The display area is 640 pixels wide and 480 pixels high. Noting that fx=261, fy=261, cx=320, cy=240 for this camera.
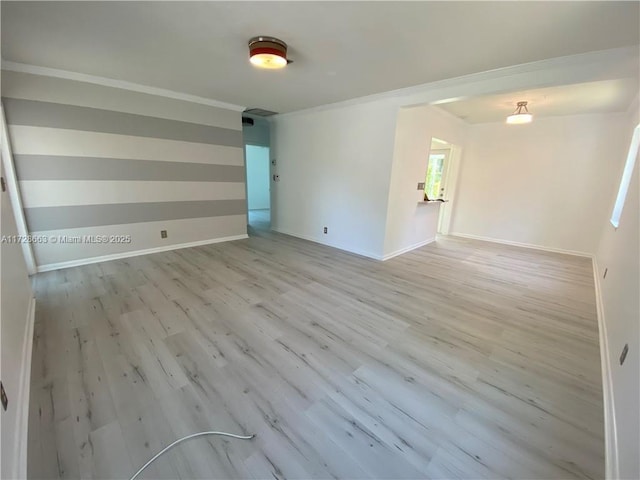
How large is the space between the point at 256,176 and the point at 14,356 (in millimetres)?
8096

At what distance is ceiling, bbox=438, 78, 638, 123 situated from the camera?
3186 mm

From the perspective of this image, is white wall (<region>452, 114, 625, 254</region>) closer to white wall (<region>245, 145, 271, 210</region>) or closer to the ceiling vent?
the ceiling vent

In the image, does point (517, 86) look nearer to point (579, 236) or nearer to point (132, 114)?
point (579, 236)

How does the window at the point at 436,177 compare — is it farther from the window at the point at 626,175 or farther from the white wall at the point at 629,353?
the white wall at the point at 629,353

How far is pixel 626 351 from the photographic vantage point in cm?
151

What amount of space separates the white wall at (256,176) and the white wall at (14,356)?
7.03 m

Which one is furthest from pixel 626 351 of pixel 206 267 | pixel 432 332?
pixel 206 267

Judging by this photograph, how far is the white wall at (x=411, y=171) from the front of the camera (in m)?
3.94

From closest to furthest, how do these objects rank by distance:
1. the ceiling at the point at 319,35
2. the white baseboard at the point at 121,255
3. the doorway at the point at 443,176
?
the ceiling at the point at 319,35 → the white baseboard at the point at 121,255 → the doorway at the point at 443,176

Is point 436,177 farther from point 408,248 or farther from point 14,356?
point 14,356

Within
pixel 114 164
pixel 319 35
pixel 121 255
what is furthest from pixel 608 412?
pixel 114 164

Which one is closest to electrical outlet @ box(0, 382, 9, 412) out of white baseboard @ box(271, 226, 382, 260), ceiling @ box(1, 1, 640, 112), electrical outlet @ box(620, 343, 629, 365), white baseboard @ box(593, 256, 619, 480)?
ceiling @ box(1, 1, 640, 112)

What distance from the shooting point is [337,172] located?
4641mm

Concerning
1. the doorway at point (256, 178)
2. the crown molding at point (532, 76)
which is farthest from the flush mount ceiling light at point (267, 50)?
the doorway at point (256, 178)
